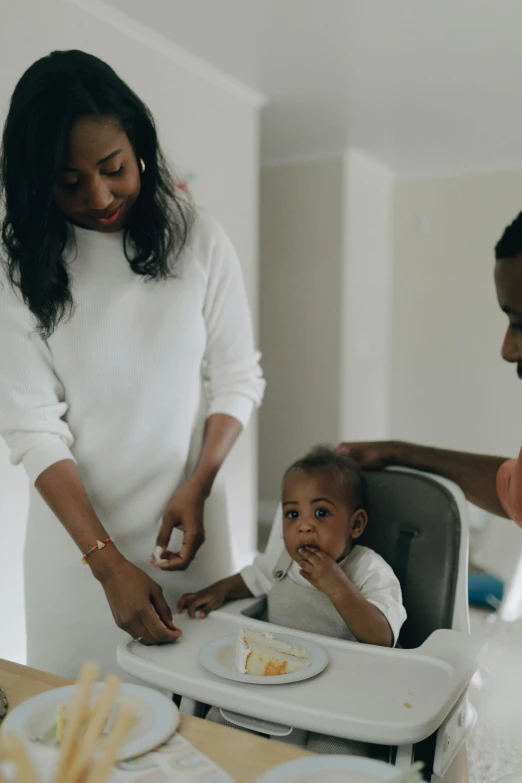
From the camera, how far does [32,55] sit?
1.80 meters

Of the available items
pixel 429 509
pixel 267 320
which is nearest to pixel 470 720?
pixel 429 509

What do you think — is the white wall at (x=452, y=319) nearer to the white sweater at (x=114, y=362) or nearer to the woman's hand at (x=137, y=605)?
the white sweater at (x=114, y=362)

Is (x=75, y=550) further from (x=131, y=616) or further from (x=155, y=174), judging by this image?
(x=155, y=174)

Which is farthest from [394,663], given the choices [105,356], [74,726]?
[105,356]

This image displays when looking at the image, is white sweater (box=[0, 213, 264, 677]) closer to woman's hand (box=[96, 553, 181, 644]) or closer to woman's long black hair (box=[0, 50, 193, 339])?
woman's long black hair (box=[0, 50, 193, 339])

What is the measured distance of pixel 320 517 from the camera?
144cm

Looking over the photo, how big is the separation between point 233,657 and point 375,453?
553 mm

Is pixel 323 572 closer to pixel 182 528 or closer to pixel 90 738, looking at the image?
pixel 182 528

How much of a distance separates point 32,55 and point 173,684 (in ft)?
4.94

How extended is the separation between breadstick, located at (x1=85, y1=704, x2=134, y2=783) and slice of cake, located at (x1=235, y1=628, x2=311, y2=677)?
490 mm

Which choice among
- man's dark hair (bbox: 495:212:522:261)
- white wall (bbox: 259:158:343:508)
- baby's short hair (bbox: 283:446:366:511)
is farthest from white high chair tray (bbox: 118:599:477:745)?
white wall (bbox: 259:158:343:508)

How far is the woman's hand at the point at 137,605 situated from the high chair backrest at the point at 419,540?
463 mm

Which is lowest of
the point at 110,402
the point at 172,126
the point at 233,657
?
the point at 233,657

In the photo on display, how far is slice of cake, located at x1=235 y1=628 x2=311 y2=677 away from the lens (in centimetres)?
105
